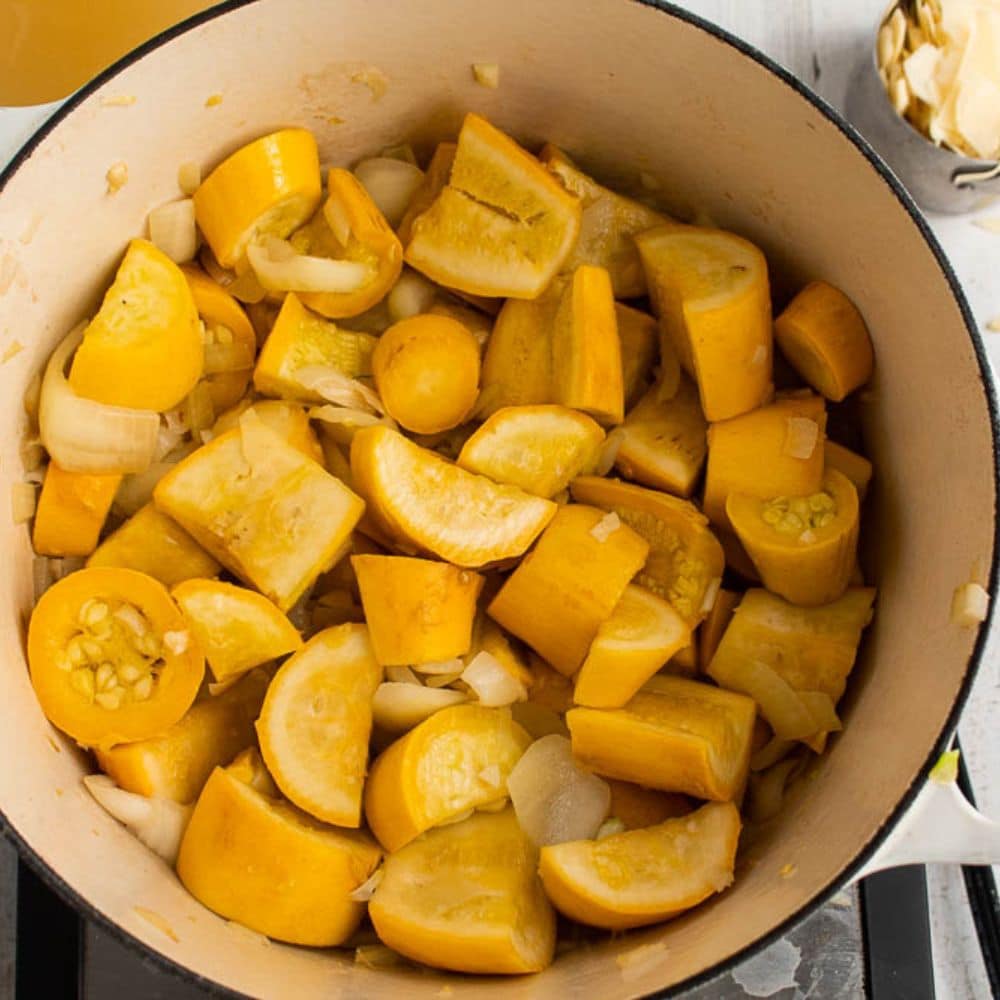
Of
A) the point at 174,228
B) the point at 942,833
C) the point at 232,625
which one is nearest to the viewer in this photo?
the point at 942,833

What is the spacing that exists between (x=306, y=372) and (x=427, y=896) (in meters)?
0.40

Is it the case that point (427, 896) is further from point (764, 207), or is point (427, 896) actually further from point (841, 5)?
point (841, 5)

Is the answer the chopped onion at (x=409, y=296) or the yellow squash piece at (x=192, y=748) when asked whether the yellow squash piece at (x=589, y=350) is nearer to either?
the chopped onion at (x=409, y=296)

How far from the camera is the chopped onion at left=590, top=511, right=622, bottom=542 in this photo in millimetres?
853

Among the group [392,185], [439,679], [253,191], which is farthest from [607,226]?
[439,679]

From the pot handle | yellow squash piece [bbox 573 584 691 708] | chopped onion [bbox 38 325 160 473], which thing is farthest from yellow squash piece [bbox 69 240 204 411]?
the pot handle

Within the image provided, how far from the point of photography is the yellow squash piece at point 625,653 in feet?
2.68

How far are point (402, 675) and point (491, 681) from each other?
2.5 inches

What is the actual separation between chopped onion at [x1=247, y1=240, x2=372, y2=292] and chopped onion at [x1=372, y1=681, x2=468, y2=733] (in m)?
0.31

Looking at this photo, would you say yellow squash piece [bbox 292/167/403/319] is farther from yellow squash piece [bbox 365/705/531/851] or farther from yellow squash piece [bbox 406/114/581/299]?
yellow squash piece [bbox 365/705/531/851]

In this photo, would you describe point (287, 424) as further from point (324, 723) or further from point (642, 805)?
point (642, 805)

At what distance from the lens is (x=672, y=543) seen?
882mm

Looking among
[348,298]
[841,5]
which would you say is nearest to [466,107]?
[348,298]

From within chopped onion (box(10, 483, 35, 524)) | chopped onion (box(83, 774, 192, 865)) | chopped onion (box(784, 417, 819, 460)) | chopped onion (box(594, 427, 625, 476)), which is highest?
chopped onion (box(784, 417, 819, 460))
